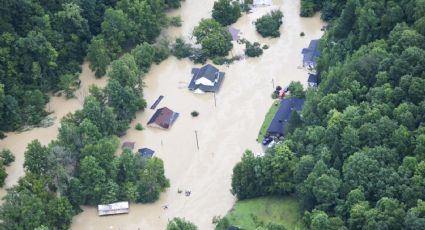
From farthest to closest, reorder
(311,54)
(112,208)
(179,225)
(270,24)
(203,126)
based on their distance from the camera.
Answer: (270,24) < (311,54) < (203,126) < (112,208) < (179,225)

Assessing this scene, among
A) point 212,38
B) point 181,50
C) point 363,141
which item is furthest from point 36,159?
point 363,141

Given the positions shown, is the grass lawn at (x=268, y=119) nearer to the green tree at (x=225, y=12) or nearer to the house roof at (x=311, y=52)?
the house roof at (x=311, y=52)

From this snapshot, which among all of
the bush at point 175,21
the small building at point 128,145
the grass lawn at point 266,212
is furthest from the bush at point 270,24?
the grass lawn at point 266,212

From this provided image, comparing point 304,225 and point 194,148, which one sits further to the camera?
point 194,148

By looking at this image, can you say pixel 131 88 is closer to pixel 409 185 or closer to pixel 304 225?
pixel 304 225

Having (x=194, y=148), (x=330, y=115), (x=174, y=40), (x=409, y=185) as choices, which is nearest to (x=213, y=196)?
(x=194, y=148)

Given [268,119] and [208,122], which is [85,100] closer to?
[208,122]
